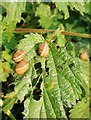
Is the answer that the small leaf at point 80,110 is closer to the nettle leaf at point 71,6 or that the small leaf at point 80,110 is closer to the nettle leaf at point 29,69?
the nettle leaf at point 29,69

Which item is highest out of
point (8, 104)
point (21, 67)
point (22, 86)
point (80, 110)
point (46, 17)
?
point (46, 17)

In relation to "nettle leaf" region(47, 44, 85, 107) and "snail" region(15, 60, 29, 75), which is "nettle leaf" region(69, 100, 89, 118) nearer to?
"nettle leaf" region(47, 44, 85, 107)

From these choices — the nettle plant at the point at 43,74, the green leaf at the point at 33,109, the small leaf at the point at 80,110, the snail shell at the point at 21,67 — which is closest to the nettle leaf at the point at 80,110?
the small leaf at the point at 80,110

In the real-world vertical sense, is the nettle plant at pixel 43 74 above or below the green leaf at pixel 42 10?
below

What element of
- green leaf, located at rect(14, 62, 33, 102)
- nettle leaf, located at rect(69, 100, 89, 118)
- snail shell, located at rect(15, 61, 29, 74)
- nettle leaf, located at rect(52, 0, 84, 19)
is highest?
nettle leaf, located at rect(52, 0, 84, 19)

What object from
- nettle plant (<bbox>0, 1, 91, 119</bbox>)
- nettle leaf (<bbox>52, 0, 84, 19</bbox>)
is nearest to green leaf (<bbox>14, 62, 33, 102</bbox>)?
nettle plant (<bbox>0, 1, 91, 119</bbox>)

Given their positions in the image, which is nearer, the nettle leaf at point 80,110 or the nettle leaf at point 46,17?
the nettle leaf at point 80,110

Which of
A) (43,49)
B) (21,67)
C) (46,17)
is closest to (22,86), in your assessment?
(21,67)

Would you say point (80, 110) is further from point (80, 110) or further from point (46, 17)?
point (46, 17)
